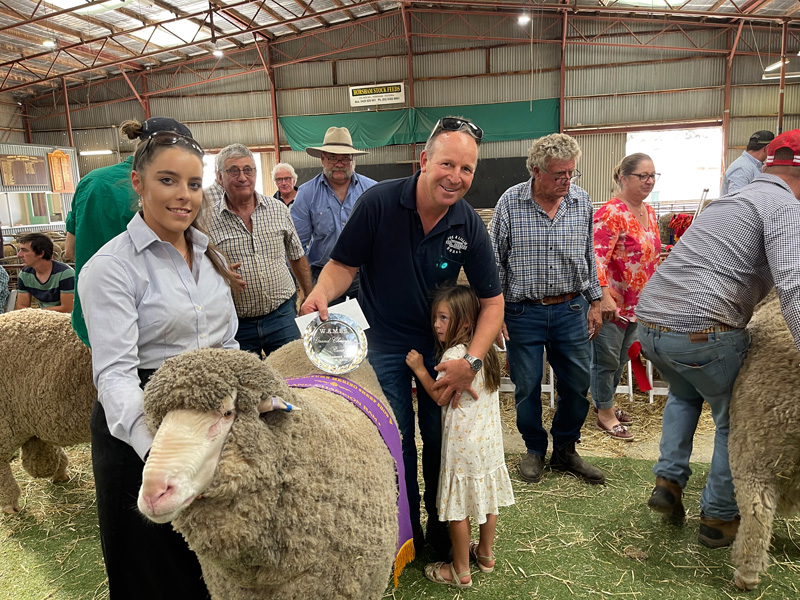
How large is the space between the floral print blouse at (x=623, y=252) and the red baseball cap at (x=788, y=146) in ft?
4.73

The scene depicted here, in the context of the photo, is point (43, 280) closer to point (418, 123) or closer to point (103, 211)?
point (103, 211)

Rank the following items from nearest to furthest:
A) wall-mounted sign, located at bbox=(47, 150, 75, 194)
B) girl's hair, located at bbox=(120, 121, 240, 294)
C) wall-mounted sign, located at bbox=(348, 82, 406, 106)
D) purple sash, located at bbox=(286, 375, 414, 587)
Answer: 1. girl's hair, located at bbox=(120, 121, 240, 294)
2. purple sash, located at bbox=(286, 375, 414, 587)
3. wall-mounted sign, located at bbox=(348, 82, 406, 106)
4. wall-mounted sign, located at bbox=(47, 150, 75, 194)

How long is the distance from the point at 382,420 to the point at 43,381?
216 cm

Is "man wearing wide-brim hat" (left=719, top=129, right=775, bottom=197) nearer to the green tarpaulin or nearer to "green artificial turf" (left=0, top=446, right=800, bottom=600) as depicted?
"green artificial turf" (left=0, top=446, right=800, bottom=600)

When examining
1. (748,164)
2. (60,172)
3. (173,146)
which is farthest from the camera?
(60,172)

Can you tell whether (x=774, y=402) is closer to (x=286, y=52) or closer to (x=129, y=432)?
(x=129, y=432)

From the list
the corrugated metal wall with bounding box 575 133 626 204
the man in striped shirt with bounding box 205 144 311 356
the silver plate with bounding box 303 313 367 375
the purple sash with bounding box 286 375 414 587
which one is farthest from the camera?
the corrugated metal wall with bounding box 575 133 626 204

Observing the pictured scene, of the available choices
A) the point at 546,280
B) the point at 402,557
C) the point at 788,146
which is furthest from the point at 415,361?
the point at 788,146

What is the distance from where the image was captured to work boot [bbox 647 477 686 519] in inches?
112

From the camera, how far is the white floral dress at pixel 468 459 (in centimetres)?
238

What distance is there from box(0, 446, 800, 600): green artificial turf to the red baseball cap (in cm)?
192

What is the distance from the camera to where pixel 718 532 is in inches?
106

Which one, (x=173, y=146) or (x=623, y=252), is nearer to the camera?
(x=173, y=146)

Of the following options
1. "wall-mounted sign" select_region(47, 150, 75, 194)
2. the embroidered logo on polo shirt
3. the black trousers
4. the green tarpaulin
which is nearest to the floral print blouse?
the embroidered logo on polo shirt
